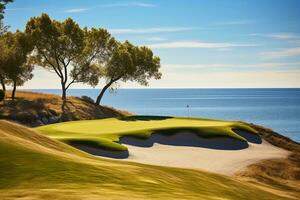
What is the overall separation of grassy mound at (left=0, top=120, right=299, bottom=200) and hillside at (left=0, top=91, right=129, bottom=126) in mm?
35442

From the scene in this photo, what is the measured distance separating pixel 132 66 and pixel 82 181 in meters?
64.4

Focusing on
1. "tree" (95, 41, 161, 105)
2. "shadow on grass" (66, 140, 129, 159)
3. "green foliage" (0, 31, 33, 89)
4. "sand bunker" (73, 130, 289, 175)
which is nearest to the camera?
"shadow on grass" (66, 140, 129, 159)

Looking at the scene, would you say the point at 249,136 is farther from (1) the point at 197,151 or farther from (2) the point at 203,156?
(2) the point at 203,156

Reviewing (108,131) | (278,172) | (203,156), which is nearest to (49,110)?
(108,131)

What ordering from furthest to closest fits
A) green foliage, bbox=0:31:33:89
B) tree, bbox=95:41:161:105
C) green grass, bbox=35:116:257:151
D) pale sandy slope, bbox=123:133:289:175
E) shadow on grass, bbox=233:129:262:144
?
1. tree, bbox=95:41:161:105
2. green foliage, bbox=0:31:33:89
3. shadow on grass, bbox=233:129:262:144
4. green grass, bbox=35:116:257:151
5. pale sandy slope, bbox=123:133:289:175

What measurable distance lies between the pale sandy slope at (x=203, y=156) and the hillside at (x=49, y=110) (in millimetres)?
22098

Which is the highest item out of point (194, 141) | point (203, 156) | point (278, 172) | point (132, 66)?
point (132, 66)

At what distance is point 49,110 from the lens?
6344 centimetres

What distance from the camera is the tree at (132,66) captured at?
8075 cm

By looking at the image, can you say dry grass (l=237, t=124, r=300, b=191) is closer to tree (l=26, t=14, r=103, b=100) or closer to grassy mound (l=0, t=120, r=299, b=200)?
grassy mound (l=0, t=120, r=299, b=200)

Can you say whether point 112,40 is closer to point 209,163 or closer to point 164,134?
point 164,134

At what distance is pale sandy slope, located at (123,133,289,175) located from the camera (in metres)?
34.9

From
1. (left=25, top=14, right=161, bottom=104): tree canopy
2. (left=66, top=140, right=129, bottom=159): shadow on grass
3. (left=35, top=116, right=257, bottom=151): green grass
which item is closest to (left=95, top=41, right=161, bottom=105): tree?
(left=25, top=14, right=161, bottom=104): tree canopy

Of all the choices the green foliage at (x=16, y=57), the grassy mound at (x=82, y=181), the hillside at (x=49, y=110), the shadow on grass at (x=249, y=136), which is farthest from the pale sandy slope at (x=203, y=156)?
the green foliage at (x=16, y=57)
